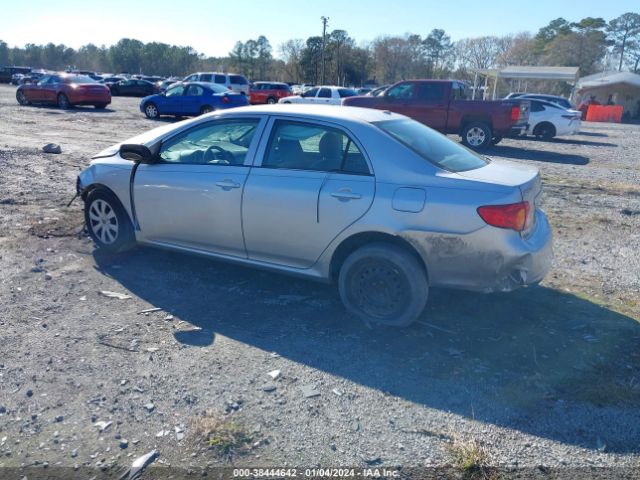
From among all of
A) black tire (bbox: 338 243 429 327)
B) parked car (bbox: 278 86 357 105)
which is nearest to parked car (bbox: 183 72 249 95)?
parked car (bbox: 278 86 357 105)

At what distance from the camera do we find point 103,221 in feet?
20.2

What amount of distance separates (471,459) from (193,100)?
22.3 m

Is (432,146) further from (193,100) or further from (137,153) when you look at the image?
(193,100)

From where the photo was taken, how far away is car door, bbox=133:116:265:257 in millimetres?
5207

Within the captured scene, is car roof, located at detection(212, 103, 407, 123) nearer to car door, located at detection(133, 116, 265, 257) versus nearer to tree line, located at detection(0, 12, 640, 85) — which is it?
car door, located at detection(133, 116, 265, 257)

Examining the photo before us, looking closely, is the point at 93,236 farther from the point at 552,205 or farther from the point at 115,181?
the point at 552,205

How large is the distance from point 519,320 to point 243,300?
7.82ft

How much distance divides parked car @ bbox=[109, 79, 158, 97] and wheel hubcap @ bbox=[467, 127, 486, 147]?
34.5 meters

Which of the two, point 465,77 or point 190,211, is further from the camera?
point 465,77

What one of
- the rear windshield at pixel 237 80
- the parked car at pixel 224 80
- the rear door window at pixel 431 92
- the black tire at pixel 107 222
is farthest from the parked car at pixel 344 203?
the rear windshield at pixel 237 80

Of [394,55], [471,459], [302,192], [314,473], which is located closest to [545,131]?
[302,192]

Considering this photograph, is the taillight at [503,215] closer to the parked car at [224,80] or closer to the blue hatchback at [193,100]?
the blue hatchback at [193,100]

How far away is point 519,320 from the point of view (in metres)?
4.90

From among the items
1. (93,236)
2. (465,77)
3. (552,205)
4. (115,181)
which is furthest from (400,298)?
(465,77)
